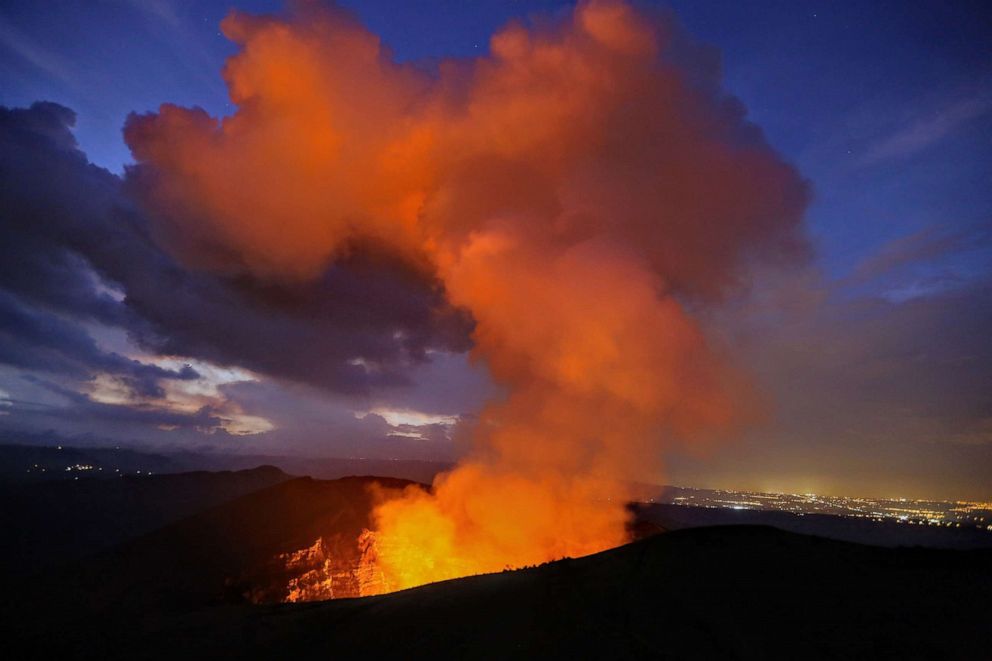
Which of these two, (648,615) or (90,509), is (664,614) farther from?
(90,509)

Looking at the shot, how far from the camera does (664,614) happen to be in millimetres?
13102

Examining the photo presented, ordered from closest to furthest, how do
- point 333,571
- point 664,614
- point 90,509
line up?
point 664,614 < point 333,571 < point 90,509

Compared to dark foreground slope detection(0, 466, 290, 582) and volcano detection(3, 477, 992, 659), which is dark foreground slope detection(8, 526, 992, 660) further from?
dark foreground slope detection(0, 466, 290, 582)

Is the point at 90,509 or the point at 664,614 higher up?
the point at 664,614

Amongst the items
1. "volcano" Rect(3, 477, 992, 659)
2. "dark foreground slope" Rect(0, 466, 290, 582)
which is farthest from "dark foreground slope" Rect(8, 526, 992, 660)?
"dark foreground slope" Rect(0, 466, 290, 582)

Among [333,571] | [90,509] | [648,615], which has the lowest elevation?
[90,509]

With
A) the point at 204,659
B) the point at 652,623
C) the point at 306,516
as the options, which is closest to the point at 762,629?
the point at 652,623

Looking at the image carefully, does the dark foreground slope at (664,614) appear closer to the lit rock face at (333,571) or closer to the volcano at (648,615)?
the volcano at (648,615)

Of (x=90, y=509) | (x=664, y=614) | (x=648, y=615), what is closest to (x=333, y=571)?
(x=648, y=615)

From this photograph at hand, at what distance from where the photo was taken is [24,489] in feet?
302

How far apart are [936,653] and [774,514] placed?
148222 millimetres

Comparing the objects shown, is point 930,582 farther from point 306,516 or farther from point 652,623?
point 306,516

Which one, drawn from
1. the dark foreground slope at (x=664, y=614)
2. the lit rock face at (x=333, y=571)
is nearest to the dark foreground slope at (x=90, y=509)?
the lit rock face at (x=333, y=571)

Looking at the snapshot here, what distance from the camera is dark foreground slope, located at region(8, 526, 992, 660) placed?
1143 centimetres
